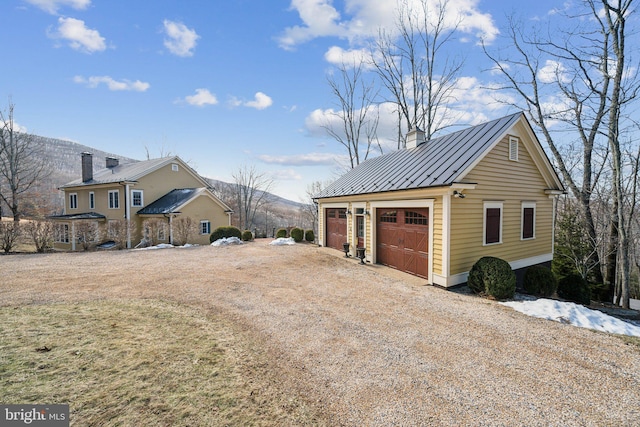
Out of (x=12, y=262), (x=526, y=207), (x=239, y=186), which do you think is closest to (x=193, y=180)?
(x=12, y=262)

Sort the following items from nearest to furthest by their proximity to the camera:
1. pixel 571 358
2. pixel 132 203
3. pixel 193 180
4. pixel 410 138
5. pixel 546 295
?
1. pixel 571 358
2. pixel 546 295
3. pixel 410 138
4. pixel 132 203
5. pixel 193 180

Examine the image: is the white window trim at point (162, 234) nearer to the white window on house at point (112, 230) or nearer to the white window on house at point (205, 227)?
the white window on house at point (112, 230)

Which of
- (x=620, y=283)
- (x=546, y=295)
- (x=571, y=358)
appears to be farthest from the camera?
(x=620, y=283)

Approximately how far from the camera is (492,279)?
770 cm

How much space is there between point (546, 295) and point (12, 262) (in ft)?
64.9

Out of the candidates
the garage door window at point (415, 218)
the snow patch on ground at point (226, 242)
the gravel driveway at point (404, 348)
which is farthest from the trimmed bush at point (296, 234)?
the garage door window at point (415, 218)

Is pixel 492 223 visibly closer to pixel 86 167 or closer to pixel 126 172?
pixel 126 172

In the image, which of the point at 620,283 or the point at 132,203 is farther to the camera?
the point at 132,203

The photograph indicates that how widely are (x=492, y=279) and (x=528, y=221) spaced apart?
524 cm

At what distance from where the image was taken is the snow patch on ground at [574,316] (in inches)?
237

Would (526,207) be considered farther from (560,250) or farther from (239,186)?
(239,186)

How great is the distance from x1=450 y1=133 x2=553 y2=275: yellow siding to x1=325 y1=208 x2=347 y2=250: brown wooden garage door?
610 centimetres

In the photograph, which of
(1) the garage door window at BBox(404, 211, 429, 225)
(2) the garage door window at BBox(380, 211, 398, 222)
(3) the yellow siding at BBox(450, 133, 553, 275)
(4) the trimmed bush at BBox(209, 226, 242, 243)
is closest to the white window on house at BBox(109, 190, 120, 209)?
(4) the trimmed bush at BBox(209, 226, 242, 243)

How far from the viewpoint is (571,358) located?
14.1 ft
